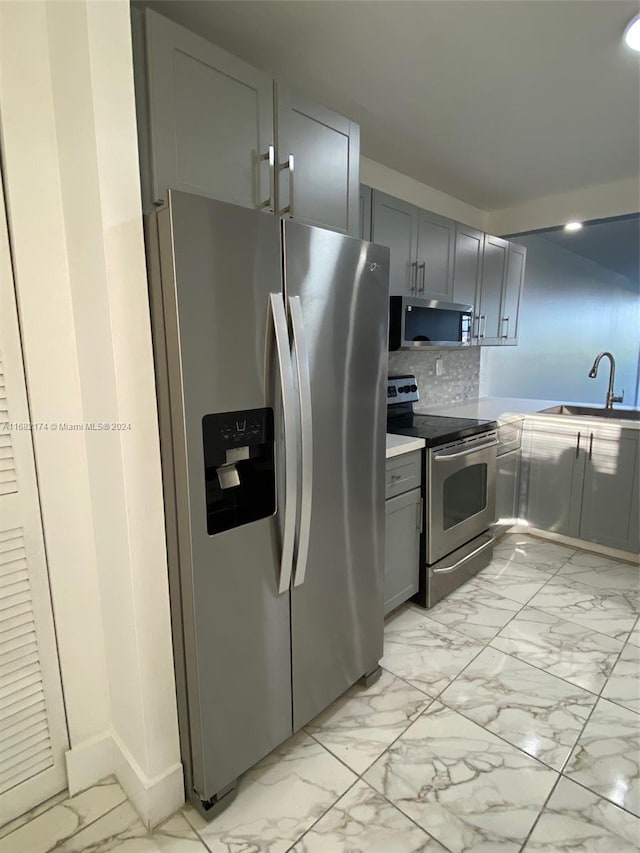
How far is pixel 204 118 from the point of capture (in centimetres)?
138

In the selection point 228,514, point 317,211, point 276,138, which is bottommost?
point 228,514

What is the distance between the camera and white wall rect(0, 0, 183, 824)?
44.0 inches

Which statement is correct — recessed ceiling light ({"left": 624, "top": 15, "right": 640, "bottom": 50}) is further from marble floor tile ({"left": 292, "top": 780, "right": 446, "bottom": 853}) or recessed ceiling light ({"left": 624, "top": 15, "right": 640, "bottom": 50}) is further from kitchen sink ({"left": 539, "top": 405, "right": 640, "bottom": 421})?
marble floor tile ({"left": 292, "top": 780, "right": 446, "bottom": 853})

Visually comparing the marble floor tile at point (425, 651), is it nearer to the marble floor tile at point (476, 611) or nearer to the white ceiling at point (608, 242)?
the marble floor tile at point (476, 611)

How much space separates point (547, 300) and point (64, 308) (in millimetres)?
4773

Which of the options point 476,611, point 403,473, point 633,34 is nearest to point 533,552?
point 476,611

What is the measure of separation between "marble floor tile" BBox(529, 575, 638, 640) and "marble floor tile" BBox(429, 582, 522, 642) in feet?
0.61

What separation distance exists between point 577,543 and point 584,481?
1.61ft

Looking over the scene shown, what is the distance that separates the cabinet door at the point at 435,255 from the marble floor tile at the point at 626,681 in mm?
2166

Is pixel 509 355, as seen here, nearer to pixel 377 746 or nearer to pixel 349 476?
pixel 349 476

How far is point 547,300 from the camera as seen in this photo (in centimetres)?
472

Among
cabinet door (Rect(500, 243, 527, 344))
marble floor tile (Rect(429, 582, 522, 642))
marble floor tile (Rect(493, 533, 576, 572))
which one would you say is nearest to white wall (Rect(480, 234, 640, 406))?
cabinet door (Rect(500, 243, 527, 344))

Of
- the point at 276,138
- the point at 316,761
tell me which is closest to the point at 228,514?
the point at 316,761

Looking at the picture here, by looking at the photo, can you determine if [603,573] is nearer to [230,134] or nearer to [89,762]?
[89,762]
